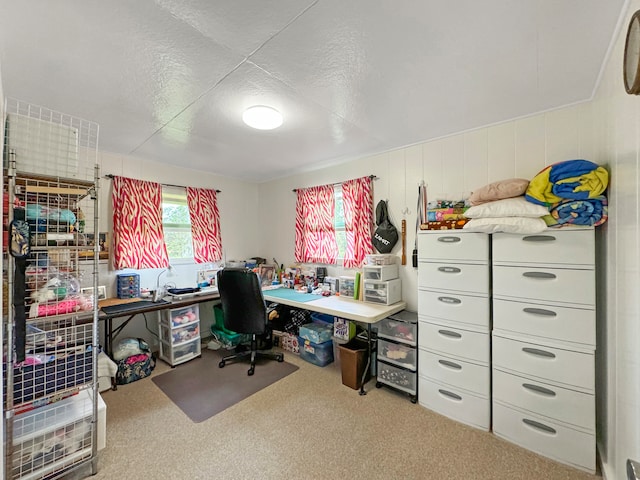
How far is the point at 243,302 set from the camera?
2760 mm

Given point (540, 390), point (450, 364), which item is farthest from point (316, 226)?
point (540, 390)

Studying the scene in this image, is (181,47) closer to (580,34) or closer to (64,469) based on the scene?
(580,34)

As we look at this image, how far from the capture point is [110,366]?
8.18 ft

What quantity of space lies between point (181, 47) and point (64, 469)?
241 cm

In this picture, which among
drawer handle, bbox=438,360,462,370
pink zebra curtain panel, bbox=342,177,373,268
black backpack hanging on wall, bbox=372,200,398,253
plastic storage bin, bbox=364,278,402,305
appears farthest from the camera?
pink zebra curtain panel, bbox=342,177,373,268

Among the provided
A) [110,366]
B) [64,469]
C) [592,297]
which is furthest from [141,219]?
[592,297]

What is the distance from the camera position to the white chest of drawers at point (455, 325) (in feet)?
6.45

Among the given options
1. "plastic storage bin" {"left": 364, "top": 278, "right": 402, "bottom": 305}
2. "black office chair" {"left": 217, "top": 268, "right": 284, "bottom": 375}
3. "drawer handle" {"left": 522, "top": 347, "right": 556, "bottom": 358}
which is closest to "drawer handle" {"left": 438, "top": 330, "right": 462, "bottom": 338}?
"drawer handle" {"left": 522, "top": 347, "right": 556, "bottom": 358}

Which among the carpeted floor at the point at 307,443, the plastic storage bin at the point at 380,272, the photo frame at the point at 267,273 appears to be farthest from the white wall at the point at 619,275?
the photo frame at the point at 267,273

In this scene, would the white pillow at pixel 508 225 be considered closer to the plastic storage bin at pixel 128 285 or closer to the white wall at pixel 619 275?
the white wall at pixel 619 275

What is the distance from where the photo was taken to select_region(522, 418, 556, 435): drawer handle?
171cm

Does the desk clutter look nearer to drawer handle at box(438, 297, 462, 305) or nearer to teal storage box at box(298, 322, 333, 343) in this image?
teal storage box at box(298, 322, 333, 343)

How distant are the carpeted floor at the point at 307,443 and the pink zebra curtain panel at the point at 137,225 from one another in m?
1.37

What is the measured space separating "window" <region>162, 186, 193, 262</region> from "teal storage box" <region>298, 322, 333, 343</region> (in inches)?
70.6
